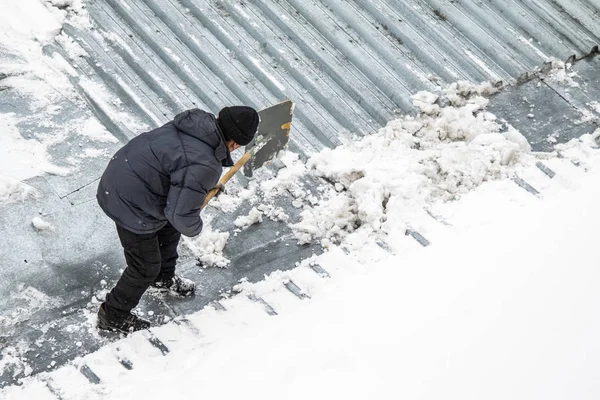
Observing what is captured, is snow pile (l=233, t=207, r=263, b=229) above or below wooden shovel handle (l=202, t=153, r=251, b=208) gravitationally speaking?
below

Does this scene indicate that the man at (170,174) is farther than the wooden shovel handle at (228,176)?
No

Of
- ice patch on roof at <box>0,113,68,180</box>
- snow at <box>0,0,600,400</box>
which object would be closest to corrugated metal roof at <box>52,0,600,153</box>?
snow at <box>0,0,600,400</box>

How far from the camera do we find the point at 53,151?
4.95m

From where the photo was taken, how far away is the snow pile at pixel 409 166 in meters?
4.69

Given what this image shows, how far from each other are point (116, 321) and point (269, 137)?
1.41 meters

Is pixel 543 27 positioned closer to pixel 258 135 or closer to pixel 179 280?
pixel 258 135

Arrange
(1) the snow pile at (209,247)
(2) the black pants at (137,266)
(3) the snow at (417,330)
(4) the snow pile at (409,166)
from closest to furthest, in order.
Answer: (3) the snow at (417,330) → (2) the black pants at (137,266) → (1) the snow pile at (209,247) → (4) the snow pile at (409,166)

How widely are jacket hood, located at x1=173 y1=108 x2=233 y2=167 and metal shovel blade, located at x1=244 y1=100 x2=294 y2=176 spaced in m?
0.82

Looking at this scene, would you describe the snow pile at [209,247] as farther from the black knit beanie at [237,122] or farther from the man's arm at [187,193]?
the black knit beanie at [237,122]

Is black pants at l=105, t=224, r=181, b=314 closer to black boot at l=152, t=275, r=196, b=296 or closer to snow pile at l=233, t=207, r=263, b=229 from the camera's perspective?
black boot at l=152, t=275, r=196, b=296

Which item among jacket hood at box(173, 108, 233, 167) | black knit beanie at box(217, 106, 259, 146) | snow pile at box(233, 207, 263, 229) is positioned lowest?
snow pile at box(233, 207, 263, 229)

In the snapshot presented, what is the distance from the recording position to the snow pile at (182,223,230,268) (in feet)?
14.9

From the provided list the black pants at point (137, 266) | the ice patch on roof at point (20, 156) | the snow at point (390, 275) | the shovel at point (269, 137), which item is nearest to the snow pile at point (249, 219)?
the snow at point (390, 275)

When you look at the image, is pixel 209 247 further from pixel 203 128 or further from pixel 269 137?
pixel 203 128
